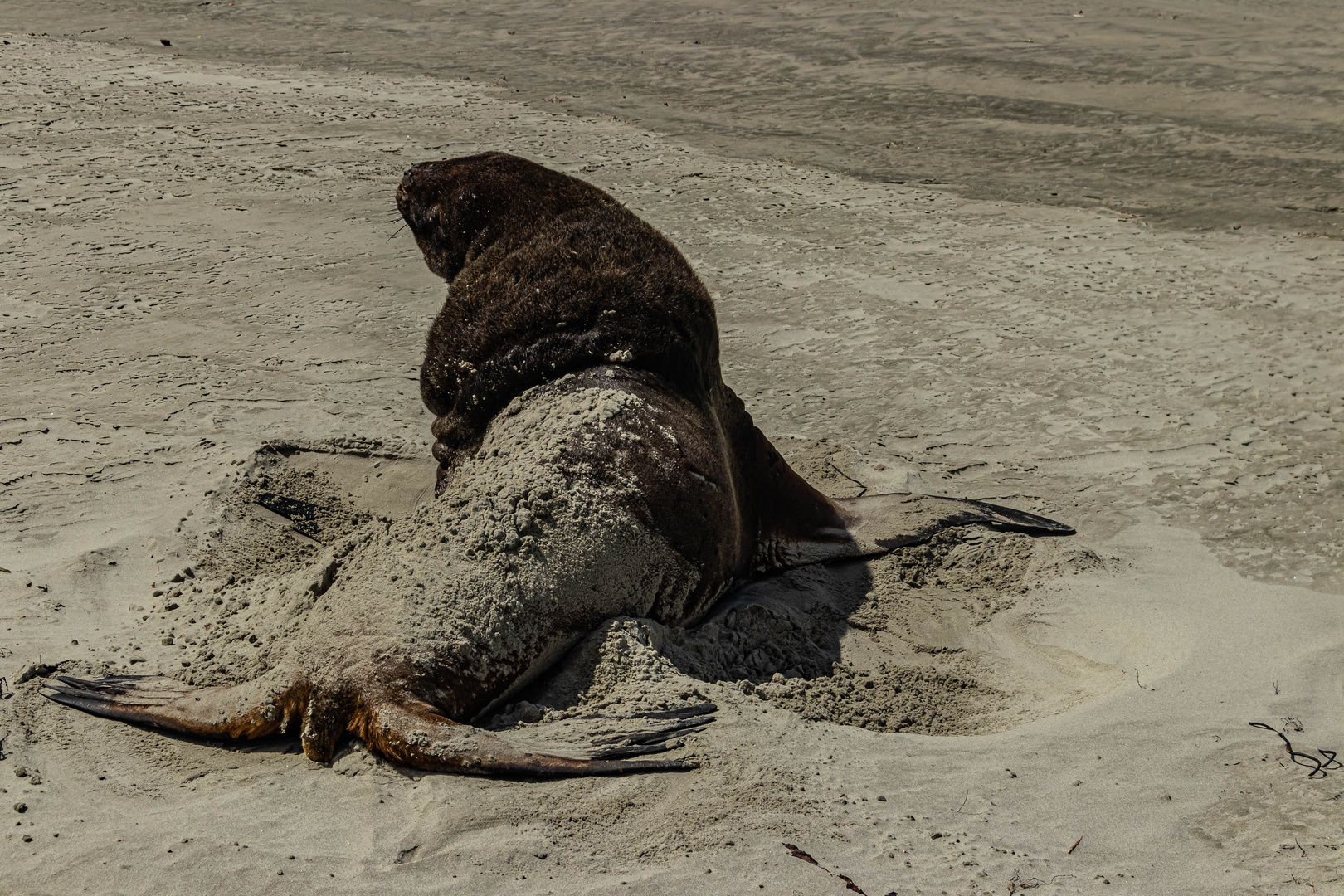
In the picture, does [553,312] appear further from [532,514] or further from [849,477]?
[849,477]

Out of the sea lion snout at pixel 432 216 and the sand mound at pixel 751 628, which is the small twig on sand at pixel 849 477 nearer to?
the sand mound at pixel 751 628

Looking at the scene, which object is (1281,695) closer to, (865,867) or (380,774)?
(865,867)

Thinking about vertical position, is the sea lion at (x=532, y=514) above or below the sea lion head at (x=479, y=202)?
below

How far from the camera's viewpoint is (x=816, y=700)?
3.80 meters

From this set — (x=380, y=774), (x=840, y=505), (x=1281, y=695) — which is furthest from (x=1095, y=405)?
(x=380, y=774)

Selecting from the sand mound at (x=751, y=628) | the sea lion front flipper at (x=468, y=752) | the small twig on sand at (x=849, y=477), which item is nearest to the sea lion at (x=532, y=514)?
the sea lion front flipper at (x=468, y=752)

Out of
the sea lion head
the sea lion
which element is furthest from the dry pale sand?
the sea lion head

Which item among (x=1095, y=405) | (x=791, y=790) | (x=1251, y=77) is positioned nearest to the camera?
(x=791, y=790)

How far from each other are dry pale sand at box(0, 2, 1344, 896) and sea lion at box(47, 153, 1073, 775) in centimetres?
15

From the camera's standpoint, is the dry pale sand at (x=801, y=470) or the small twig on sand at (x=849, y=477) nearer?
the dry pale sand at (x=801, y=470)

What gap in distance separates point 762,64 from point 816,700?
1107 cm

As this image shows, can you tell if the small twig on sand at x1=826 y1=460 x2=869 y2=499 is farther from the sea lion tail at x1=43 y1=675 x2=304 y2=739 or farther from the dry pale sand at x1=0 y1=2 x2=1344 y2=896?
the sea lion tail at x1=43 y1=675 x2=304 y2=739

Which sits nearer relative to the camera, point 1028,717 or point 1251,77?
point 1028,717

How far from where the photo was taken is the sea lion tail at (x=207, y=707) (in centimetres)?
332
